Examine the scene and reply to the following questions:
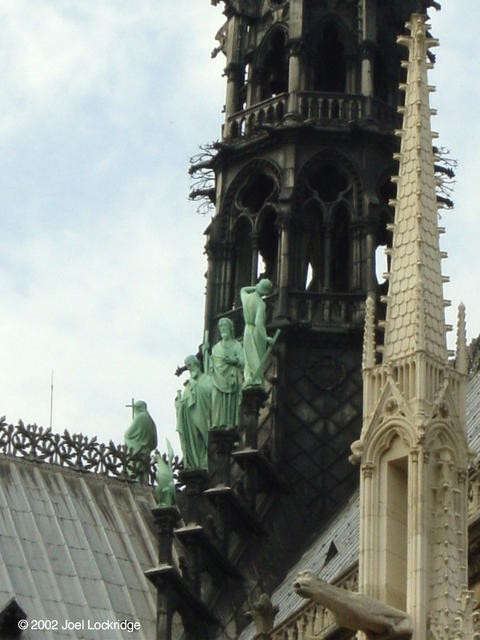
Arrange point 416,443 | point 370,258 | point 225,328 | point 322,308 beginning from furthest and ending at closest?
point 370,258 < point 322,308 < point 225,328 < point 416,443

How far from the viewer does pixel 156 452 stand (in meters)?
50.7

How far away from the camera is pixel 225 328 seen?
49.8m

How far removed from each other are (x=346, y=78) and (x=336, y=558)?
1253cm

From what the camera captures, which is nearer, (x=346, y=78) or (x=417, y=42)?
A: (x=417, y=42)

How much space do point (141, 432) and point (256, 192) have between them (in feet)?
18.3

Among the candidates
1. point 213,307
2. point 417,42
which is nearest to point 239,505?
point 213,307

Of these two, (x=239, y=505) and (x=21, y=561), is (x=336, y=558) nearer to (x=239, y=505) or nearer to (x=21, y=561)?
(x=239, y=505)

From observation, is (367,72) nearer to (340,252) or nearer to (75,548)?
(340,252)

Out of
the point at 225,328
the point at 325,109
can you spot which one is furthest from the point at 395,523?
the point at 325,109

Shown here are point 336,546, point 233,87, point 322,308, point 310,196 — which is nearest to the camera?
point 336,546

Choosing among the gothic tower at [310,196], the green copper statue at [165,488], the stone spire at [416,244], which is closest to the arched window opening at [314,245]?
the gothic tower at [310,196]

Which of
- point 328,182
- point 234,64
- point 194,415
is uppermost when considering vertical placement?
point 234,64

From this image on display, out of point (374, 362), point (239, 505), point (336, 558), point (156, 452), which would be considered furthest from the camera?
point (156, 452)

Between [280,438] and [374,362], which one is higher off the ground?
[280,438]
